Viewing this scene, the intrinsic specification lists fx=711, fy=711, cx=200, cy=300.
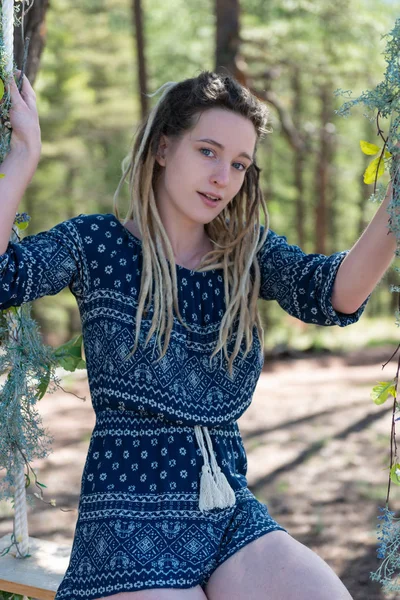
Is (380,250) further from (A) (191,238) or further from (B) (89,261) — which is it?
(B) (89,261)

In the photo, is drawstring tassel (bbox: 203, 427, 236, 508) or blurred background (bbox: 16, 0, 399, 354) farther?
blurred background (bbox: 16, 0, 399, 354)

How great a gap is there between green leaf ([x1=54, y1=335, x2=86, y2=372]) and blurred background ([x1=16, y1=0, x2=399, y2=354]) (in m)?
5.79

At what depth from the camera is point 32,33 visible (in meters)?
2.54

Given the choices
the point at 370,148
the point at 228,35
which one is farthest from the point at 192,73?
the point at 370,148

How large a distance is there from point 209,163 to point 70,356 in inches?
30.4

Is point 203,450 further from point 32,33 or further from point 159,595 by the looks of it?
point 32,33

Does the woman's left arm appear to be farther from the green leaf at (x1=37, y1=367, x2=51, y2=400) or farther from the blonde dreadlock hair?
the green leaf at (x1=37, y1=367, x2=51, y2=400)

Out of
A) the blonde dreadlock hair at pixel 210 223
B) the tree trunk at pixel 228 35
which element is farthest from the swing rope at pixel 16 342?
the tree trunk at pixel 228 35

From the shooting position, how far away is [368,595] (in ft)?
10.00

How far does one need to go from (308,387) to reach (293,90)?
11.0 meters

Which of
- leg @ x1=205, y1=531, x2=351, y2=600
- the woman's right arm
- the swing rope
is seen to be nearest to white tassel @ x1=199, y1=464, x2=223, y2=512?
leg @ x1=205, y1=531, x2=351, y2=600

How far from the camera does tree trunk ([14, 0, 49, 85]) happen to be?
8.18 ft

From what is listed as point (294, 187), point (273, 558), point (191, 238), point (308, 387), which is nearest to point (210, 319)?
point (191, 238)

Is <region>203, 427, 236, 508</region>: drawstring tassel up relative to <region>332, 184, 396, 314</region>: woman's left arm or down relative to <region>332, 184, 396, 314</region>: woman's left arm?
down
